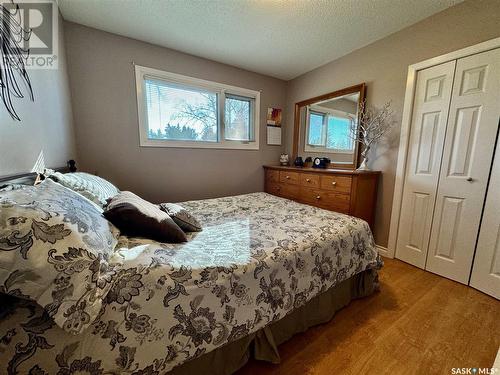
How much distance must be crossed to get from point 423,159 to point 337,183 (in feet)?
2.71

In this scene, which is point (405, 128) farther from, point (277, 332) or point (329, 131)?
point (277, 332)

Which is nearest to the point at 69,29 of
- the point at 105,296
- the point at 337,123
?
the point at 105,296

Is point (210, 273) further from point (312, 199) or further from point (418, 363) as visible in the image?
point (312, 199)

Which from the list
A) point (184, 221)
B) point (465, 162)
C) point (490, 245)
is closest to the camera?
point (184, 221)

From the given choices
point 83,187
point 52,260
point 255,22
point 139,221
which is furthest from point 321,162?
point 52,260

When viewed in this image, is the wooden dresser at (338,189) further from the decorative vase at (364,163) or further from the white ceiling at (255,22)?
the white ceiling at (255,22)

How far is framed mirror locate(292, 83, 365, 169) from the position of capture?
8.25 ft

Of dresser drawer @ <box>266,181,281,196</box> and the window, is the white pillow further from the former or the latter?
the window

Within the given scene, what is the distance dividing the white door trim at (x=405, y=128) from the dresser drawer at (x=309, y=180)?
32.7 inches

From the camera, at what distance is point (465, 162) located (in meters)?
1.74

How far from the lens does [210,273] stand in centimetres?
87

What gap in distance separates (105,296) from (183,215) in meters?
0.70

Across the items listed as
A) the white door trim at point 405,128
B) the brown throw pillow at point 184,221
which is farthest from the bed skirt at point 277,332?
the white door trim at point 405,128

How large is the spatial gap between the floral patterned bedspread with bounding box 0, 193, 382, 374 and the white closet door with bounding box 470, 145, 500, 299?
1.18 metres
